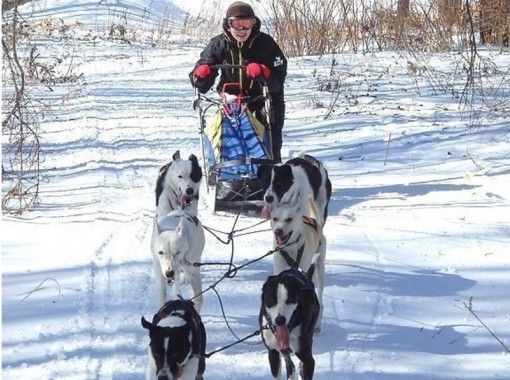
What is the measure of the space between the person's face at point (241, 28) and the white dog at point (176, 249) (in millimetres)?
2585

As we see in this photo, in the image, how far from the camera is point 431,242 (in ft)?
21.9

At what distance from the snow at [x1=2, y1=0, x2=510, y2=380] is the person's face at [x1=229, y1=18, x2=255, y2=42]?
4.72ft

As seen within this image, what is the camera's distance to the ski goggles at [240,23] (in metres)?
7.10

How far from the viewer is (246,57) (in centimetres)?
729

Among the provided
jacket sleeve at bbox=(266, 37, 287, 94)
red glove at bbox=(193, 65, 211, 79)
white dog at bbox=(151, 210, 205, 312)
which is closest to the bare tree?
red glove at bbox=(193, 65, 211, 79)

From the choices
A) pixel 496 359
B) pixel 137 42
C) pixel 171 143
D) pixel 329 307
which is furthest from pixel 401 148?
pixel 137 42

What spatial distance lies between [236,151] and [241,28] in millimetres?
978

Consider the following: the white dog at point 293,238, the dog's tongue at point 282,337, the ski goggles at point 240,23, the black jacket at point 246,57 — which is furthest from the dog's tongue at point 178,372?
the ski goggles at point 240,23

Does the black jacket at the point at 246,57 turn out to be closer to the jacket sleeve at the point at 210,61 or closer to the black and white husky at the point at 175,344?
the jacket sleeve at the point at 210,61

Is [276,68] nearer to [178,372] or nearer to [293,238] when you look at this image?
[293,238]

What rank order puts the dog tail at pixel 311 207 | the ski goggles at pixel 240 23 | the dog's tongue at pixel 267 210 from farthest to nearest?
the ski goggles at pixel 240 23
the dog tail at pixel 311 207
the dog's tongue at pixel 267 210

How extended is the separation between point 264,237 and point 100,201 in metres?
1.70

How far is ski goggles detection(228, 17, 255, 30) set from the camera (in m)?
7.10

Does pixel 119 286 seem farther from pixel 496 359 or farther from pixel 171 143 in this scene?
pixel 171 143
